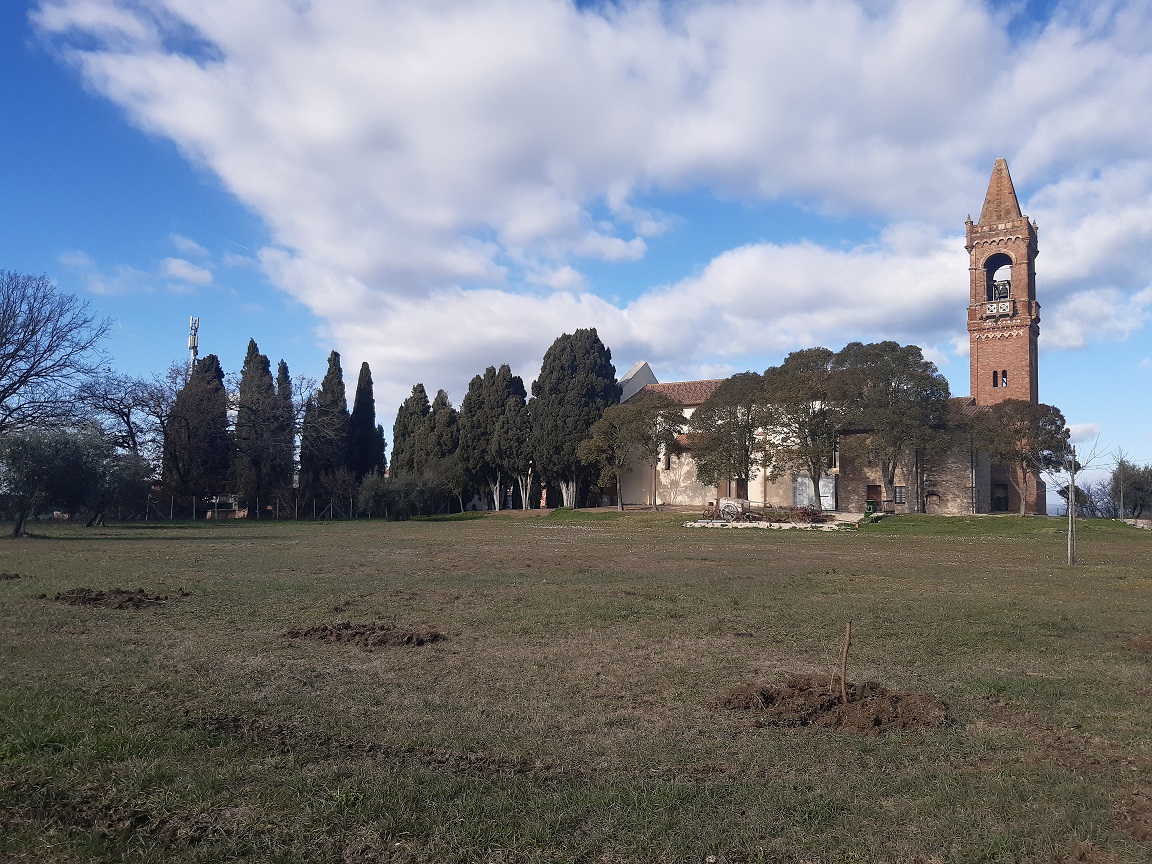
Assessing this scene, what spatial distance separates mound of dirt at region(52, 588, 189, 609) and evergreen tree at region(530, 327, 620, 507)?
45774 millimetres

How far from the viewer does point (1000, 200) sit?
5931 centimetres

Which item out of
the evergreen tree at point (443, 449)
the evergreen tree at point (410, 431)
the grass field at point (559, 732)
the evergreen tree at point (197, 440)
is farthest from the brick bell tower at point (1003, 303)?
the evergreen tree at point (197, 440)

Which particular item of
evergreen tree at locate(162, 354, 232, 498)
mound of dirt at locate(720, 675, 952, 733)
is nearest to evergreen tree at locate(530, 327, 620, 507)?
evergreen tree at locate(162, 354, 232, 498)

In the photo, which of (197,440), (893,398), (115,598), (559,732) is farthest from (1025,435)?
(197,440)

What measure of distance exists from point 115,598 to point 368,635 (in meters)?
5.75

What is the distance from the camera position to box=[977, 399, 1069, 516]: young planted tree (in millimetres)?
46375

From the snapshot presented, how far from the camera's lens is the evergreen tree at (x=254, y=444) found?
5841 cm

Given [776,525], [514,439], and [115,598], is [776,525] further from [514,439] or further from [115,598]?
[115,598]

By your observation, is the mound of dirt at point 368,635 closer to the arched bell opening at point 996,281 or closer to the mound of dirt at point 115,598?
the mound of dirt at point 115,598

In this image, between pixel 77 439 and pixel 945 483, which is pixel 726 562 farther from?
pixel 945 483

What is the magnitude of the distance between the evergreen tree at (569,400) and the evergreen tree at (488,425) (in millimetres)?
2514

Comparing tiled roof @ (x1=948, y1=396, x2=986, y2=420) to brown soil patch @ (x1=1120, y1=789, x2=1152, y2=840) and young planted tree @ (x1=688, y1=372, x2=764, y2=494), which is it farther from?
brown soil patch @ (x1=1120, y1=789, x2=1152, y2=840)

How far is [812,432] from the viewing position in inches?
1871

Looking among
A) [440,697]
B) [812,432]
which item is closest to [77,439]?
[440,697]
